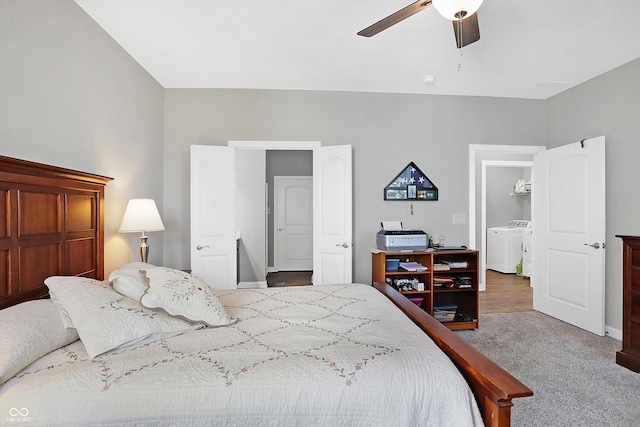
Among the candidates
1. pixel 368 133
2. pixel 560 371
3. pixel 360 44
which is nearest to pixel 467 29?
pixel 360 44

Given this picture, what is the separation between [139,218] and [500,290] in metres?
5.05

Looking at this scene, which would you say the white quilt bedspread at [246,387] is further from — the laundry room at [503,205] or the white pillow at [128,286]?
the laundry room at [503,205]

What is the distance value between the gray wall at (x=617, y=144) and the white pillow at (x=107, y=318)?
3.93 meters

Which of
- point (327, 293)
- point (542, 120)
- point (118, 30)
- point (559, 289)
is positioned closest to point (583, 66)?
point (542, 120)

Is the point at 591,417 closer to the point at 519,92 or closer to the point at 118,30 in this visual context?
the point at 519,92

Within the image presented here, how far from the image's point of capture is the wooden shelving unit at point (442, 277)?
10.9ft

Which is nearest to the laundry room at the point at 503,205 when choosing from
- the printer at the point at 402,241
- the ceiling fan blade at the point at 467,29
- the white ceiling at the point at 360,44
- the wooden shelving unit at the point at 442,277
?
the wooden shelving unit at the point at 442,277

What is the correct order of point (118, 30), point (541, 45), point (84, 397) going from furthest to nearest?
point (541, 45), point (118, 30), point (84, 397)

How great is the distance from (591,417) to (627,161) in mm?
2482

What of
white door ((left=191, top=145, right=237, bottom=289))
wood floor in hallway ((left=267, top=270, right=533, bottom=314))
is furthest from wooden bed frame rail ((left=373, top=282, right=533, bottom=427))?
wood floor in hallway ((left=267, top=270, right=533, bottom=314))

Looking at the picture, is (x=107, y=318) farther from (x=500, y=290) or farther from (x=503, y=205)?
(x=503, y=205)

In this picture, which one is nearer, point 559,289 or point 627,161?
point 627,161

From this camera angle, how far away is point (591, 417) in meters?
1.90

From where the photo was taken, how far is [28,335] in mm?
1169
